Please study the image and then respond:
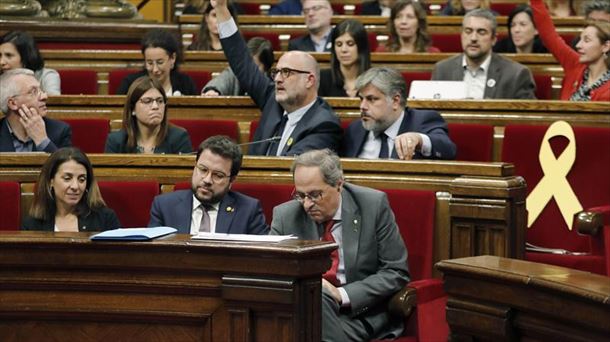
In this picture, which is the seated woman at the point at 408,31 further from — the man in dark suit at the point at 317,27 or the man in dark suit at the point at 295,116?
the man in dark suit at the point at 295,116

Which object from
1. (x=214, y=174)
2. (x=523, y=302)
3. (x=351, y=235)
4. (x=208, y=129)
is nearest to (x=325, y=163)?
(x=351, y=235)

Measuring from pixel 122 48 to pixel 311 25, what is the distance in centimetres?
82

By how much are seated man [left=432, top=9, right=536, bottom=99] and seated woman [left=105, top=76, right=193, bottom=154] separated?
1108mm

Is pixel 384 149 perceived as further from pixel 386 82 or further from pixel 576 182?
pixel 576 182

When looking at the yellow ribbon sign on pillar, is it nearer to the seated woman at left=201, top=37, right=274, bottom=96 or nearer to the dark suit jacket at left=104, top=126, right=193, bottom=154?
the dark suit jacket at left=104, top=126, right=193, bottom=154

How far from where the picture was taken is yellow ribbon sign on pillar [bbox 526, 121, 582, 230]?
324cm

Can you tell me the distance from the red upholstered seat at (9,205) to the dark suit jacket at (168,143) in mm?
468

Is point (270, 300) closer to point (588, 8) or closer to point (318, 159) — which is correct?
point (318, 159)

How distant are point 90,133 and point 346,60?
2.71 ft

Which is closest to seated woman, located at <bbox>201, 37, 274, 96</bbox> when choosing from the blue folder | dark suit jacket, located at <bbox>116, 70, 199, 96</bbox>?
dark suit jacket, located at <bbox>116, 70, 199, 96</bbox>

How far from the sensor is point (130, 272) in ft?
6.87

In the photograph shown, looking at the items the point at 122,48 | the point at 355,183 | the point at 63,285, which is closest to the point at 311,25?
the point at 122,48

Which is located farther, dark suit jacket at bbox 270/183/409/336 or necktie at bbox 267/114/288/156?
necktie at bbox 267/114/288/156

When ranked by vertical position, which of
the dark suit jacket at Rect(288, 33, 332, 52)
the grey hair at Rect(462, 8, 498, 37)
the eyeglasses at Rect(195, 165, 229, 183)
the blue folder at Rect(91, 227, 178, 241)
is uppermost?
the grey hair at Rect(462, 8, 498, 37)
